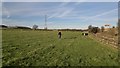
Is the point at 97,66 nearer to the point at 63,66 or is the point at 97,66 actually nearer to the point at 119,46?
the point at 63,66

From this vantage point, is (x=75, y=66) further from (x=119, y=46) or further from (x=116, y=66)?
(x=119, y=46)

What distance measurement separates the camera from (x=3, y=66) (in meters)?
12.2

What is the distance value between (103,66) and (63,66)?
290 centimetres

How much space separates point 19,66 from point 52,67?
2.26 metres

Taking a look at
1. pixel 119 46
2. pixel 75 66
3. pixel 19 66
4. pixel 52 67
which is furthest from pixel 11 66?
pixel 119 46

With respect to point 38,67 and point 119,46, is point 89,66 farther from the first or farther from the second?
point 119,46

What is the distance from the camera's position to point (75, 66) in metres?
12.4

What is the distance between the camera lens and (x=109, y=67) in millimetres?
12328

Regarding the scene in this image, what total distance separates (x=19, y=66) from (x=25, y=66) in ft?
1.34

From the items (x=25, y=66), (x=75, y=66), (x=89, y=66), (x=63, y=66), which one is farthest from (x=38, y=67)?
(x=89, y=66)

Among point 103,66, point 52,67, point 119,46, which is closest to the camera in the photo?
point 52,67

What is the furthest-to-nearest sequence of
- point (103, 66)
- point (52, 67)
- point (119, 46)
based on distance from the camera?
1. point (119, 46)
2. point (103, 66)
3. point (52, 67)

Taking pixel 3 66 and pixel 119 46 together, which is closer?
pixel 3 66

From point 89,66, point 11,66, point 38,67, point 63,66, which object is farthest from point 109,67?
point 11,66
